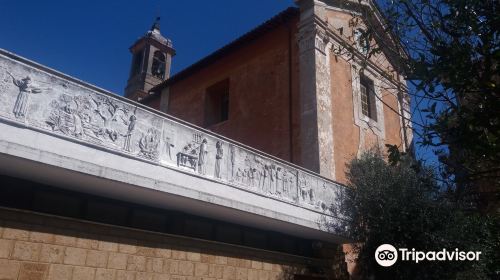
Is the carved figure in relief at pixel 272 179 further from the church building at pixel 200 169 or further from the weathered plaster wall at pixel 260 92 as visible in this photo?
the weathered plaster wall at pixel 260 92

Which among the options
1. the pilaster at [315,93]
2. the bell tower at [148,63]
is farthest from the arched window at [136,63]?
the pilaster at [315,93]

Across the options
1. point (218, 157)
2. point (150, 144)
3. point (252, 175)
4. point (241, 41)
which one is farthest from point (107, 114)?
point (241, 41)

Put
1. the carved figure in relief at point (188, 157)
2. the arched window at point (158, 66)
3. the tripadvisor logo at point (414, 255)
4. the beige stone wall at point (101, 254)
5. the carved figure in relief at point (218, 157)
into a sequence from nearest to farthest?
the beige stone wall at point (101, 254), the carved figure in relief at point (188, 157), the carved figure in relief at point (218, 157), the tripadvisor logo at point (414, 255), the arched window at point (158, 66)

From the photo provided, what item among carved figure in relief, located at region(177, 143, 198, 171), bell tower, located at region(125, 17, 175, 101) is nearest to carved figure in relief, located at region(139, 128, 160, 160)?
carved figure in relief, located at region(177, 143, 198, 171)

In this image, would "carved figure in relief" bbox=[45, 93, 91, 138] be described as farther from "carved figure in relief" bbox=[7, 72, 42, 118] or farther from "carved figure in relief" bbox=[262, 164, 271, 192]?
"carved figure in relief" bbox=[262, 164, 271, 192]

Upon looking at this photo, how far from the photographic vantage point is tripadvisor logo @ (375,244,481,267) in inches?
360

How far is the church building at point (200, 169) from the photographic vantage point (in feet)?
20.0

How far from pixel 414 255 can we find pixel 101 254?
6.20 metres

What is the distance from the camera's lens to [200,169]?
7.87m

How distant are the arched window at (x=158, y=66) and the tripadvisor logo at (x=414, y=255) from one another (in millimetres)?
22022

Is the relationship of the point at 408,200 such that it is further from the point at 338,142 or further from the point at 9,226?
the point at 9,226

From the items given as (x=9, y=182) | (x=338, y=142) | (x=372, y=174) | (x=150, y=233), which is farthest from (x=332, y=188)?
(x=9, y=182)

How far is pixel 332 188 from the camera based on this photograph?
10695 millimetres

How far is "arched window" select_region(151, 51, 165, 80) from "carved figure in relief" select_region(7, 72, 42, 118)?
23023 millimetres
